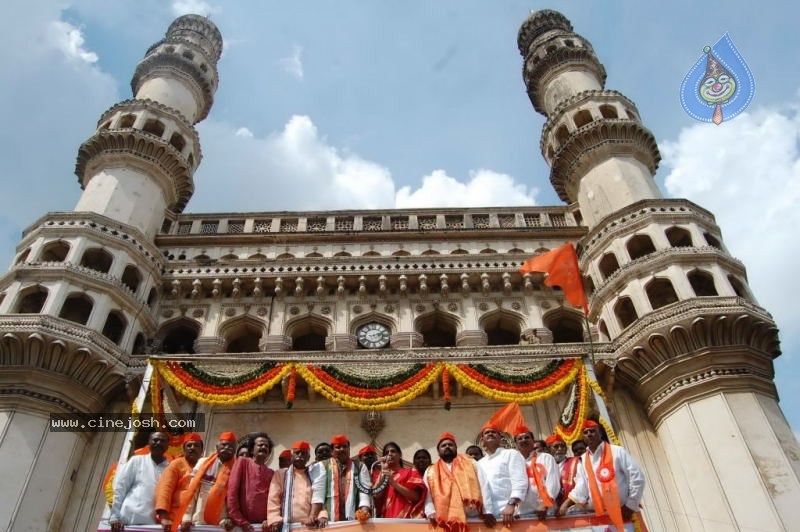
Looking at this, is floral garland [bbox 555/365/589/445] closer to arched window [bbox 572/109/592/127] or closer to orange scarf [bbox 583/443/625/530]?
orange scarf [bbox 583/443/625/530]

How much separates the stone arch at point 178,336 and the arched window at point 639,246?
1126 cm

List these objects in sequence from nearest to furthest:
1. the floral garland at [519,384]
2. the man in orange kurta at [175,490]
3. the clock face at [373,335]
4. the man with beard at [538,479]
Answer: the man in orange kurta at [175,490] → the man with beard at [538,479] → the floral garland at [519,384] → the clock face at [373,335]

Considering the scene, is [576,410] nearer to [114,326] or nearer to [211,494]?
[211,494]

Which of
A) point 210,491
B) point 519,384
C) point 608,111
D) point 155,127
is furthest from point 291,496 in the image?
point 608,111

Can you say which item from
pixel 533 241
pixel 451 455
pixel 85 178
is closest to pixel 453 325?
pixel 533 241

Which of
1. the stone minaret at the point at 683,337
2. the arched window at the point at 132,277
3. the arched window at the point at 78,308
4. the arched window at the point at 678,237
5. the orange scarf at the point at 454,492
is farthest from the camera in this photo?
the arched window at the point at 132,277

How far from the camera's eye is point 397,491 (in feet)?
28.2

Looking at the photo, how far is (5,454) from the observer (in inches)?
519

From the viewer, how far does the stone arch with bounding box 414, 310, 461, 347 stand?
59.0 ft

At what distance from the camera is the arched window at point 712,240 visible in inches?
698

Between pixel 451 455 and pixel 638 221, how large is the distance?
36.6ft

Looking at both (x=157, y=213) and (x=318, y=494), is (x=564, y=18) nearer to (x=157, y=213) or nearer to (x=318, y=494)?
(x=157, y=213)

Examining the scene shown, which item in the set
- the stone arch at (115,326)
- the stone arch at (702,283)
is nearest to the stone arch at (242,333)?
the stone arch at (115,326)

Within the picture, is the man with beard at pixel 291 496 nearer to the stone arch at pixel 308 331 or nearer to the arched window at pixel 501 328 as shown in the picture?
the stone arch at pixel 308 331
